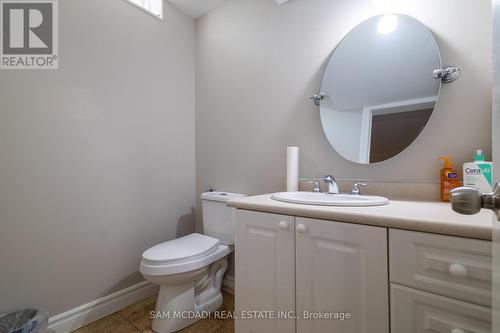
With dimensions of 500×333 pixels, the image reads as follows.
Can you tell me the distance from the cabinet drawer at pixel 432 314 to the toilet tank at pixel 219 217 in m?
1.09

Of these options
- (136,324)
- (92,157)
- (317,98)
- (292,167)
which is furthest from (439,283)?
(92,157)

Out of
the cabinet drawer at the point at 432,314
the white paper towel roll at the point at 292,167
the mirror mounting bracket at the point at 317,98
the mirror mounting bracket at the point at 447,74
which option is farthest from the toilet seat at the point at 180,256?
the mirror mounting bracket at the point at 447,74

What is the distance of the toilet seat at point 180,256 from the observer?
1240mm

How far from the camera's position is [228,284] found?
179 cm

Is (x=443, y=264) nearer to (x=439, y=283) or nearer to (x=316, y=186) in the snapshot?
(x=439, y=283)

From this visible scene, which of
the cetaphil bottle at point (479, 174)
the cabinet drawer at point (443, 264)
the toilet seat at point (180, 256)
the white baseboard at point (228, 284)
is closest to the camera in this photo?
the cabinet drawer at point (443, 264)

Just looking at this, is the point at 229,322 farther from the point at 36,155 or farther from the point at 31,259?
the point at 36,155

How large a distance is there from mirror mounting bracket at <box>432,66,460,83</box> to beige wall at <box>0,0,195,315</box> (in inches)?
69.4

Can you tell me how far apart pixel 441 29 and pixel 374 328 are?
4.20 ft

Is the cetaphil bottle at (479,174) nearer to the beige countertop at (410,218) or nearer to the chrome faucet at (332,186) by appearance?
the beige countertop at (410,218)

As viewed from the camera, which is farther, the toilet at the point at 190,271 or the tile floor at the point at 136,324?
the tile floor at the point at 136,324

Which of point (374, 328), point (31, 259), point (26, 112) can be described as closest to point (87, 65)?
point (26, 112)

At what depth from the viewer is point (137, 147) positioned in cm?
170

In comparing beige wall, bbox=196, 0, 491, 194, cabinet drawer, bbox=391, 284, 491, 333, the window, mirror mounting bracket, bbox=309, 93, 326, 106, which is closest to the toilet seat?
beige wall, bbox=196, 0, 491, 194
